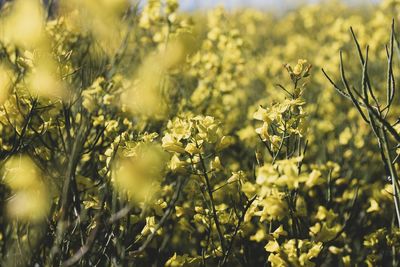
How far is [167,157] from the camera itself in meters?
1.62

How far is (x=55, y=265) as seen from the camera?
1382 mm

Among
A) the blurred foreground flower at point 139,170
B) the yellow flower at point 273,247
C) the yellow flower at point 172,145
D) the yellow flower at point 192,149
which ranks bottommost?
the yellow flower at point 273,247

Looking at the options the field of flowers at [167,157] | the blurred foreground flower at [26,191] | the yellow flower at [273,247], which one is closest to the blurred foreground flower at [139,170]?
the field of flowers at [167,157]

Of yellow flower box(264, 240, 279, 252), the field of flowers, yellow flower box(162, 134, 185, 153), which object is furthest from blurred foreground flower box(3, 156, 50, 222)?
yellow flower box(264, 240, 279, 252)

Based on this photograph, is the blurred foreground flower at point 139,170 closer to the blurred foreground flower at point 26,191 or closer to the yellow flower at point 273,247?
the blurred foreground flower at point 26,191

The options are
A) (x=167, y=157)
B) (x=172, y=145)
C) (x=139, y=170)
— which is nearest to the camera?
(x=139, y=170)

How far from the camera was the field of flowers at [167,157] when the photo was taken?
4.48ft

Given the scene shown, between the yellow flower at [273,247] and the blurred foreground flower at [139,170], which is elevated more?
the blurred foreground flower at [139,170]

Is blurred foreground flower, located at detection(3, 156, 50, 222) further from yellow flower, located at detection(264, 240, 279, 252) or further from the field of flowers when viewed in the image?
yellow flower, located at detection(264, 240, 279, 252)

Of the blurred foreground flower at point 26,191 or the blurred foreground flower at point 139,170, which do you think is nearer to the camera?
the blurred foreground flower at point 139,170

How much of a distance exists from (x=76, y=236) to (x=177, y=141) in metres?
0.45

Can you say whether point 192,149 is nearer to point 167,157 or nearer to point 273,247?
point 167,157

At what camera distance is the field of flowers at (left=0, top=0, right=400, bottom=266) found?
1366 millimetres

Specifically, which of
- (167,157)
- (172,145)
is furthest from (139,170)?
(167,157)
